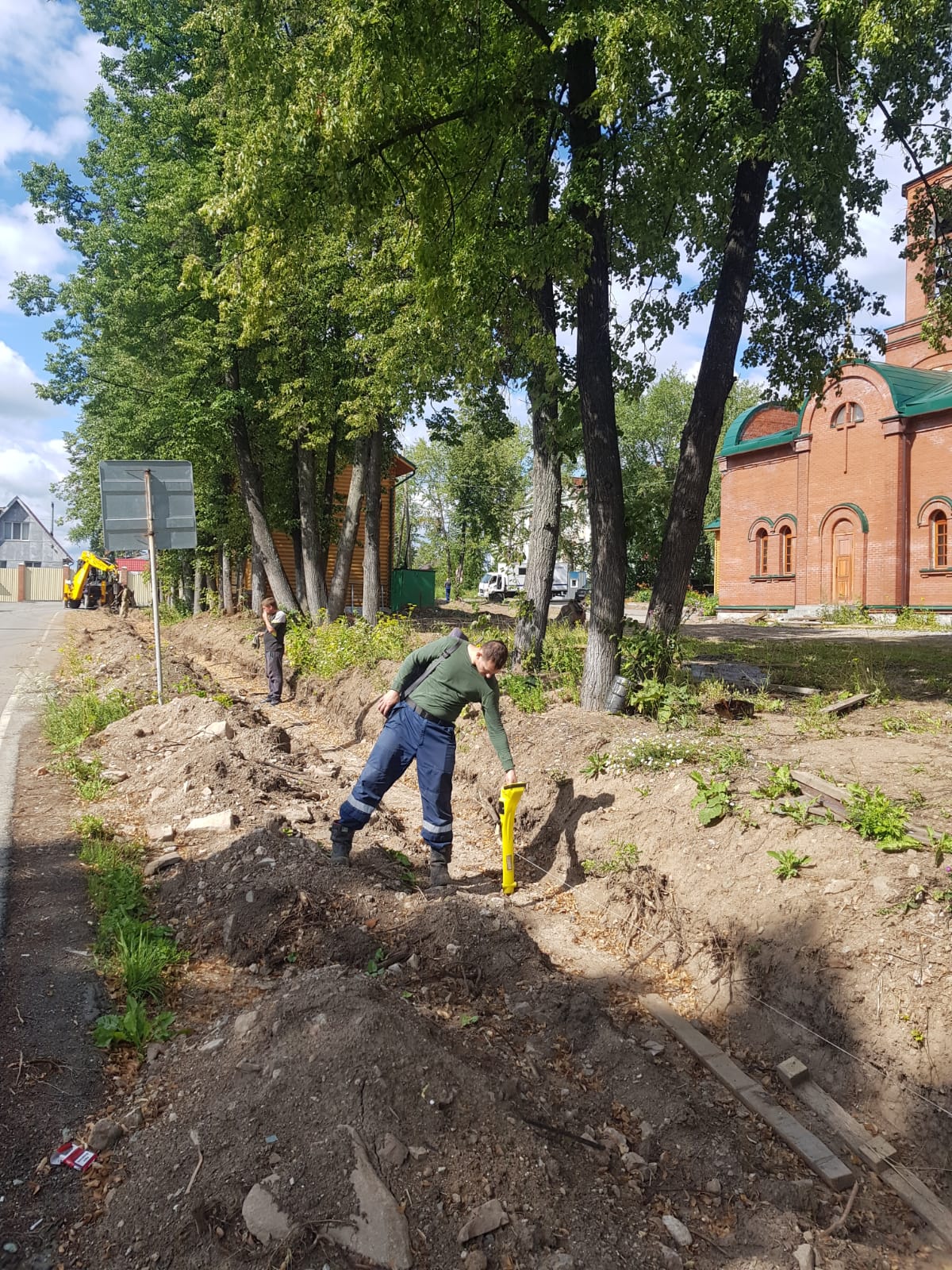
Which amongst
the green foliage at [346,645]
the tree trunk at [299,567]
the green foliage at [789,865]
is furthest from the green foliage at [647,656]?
the tree trunk at [299,567]

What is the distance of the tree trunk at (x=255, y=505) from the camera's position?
1930 centimetres

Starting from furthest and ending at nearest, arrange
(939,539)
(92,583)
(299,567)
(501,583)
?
(501,583) < (92,583) < (939,539) < (299,567)

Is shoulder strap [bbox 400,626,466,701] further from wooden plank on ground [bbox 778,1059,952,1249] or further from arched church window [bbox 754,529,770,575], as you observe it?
arched church window [bbox 754,529,770,575]

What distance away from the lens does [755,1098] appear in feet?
13.3

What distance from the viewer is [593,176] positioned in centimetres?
786

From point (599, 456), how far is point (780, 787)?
14.3 feet

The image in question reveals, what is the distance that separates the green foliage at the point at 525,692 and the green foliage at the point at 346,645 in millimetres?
3257

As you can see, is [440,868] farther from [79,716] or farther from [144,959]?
[79,716]

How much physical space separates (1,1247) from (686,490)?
805 centimetres

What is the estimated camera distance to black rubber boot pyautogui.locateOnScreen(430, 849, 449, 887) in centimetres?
615

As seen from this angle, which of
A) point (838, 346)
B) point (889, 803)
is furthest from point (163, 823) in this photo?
point (838, 346)

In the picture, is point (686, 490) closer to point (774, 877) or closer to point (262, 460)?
point (774, 877)

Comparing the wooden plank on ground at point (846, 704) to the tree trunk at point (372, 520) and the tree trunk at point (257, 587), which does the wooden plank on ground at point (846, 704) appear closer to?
the tree trunk at point (372, 520)

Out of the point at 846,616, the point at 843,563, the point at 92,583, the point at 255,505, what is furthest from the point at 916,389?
the point at 92,583
